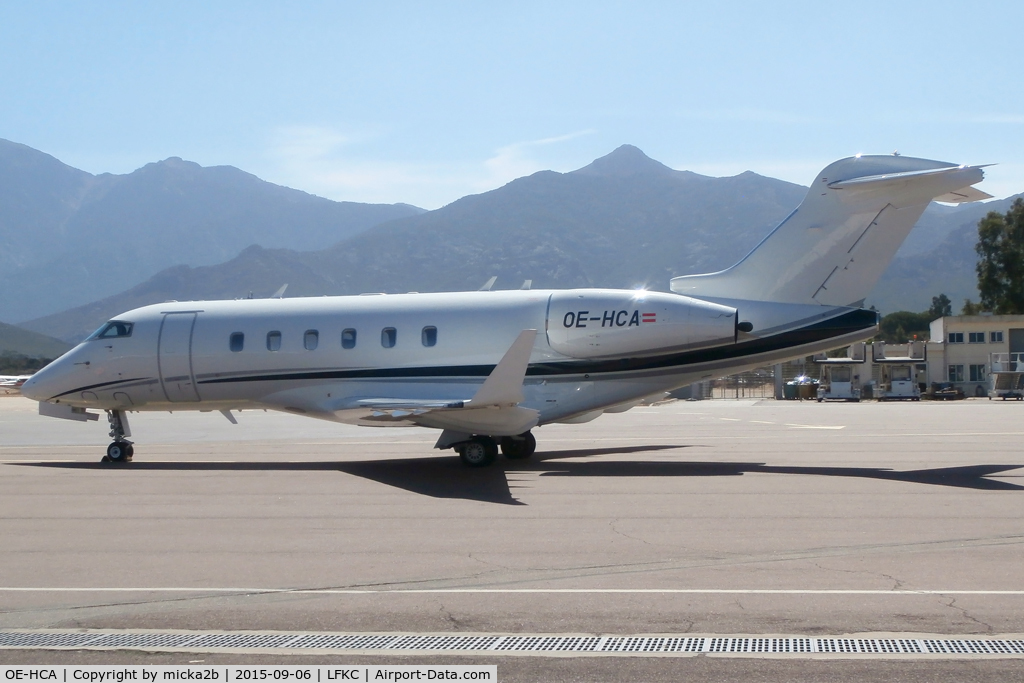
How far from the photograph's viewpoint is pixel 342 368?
19656 millimetres

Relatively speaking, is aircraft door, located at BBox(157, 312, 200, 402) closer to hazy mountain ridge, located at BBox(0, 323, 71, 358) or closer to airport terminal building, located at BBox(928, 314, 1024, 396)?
airport terminal building, located at BBox(928, 314, 1024, 396)

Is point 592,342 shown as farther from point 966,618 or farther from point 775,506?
point 966,618

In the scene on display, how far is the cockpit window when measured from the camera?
69.4ft

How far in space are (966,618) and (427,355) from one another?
533 inches

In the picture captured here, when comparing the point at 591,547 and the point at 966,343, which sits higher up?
the point at 966,343

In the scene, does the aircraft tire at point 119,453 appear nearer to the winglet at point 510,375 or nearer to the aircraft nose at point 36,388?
the aircraft nose at point 36,388

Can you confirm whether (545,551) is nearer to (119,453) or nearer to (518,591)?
(518,591)

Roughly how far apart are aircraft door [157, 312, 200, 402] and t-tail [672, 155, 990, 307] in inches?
452

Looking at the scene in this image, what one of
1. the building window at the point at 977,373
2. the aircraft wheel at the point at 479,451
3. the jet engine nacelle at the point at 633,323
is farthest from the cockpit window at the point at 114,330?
the building window at the point at 977,373

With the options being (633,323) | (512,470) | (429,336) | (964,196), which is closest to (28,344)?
(429,336)

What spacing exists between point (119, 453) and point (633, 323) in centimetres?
1111

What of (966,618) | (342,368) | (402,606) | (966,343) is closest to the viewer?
(966,618)

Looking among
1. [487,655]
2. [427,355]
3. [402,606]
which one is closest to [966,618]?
[487,655]
